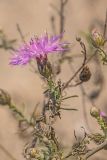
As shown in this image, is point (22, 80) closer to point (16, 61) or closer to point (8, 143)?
point (8, 143)

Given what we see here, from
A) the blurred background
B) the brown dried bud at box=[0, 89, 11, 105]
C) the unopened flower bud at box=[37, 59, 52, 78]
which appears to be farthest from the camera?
the blurred background

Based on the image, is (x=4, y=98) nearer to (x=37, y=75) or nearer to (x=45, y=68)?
(x=45, y=68)

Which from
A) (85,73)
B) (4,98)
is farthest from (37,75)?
(85,73)

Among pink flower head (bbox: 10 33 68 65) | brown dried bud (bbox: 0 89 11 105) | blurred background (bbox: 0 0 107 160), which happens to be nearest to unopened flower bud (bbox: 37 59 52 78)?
pink flower head (bbox: 10 33 68 65)

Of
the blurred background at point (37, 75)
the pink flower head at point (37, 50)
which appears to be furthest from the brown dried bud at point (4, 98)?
the blurred background at point (37, 75)

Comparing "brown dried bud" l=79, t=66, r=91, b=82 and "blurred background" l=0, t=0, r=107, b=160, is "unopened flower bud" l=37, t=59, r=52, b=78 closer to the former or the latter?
"brown dried bud" l=79, t=66, r=91, b=82

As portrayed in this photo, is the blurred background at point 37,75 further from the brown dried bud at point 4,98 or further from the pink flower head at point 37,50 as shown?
the pink flower head at point 37,50
